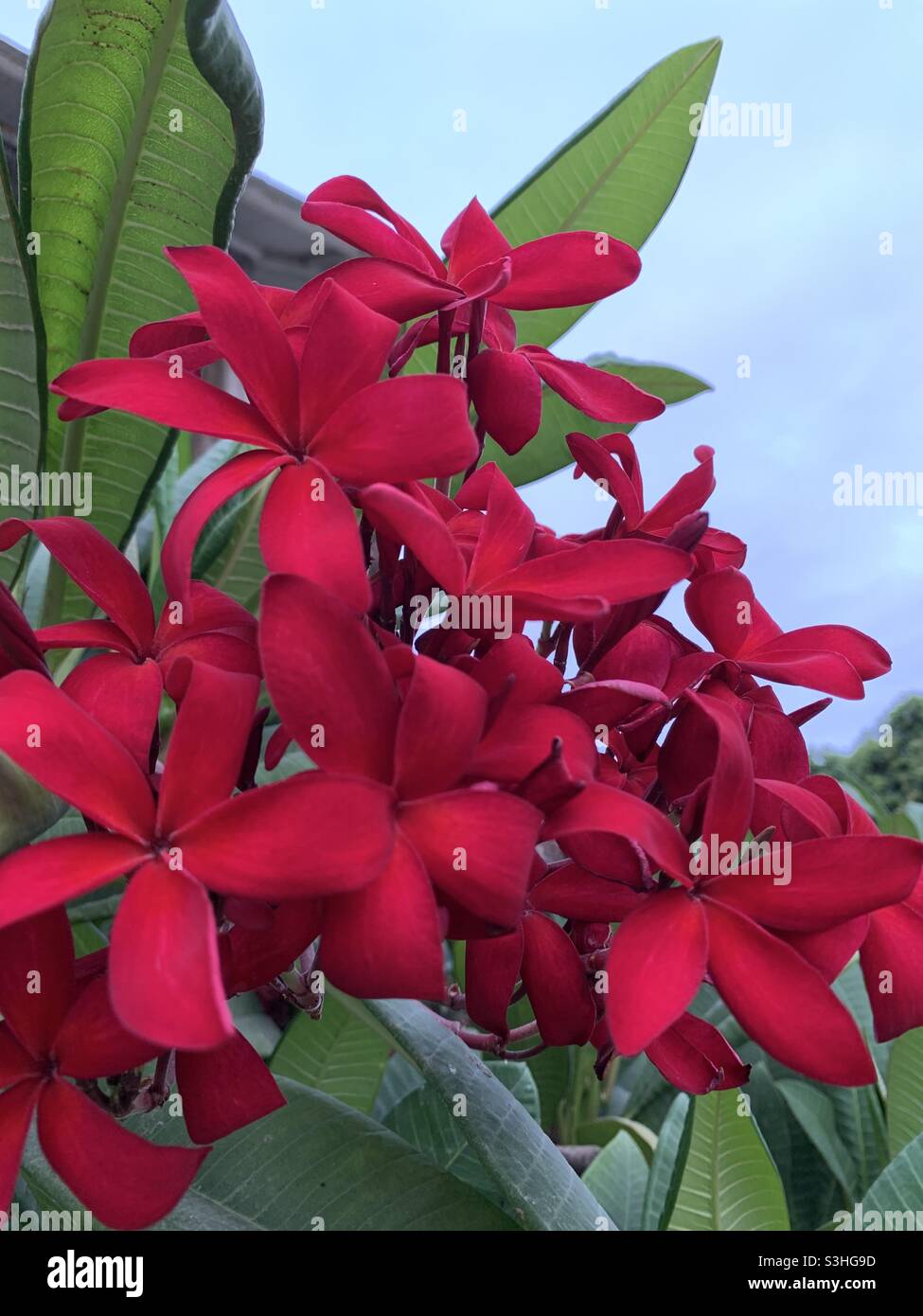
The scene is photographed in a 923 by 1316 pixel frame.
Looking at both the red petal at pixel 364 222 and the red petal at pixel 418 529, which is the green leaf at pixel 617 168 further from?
the red petal at pixel 418 529

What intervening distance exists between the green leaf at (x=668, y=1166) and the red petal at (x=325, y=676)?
0.39 metres

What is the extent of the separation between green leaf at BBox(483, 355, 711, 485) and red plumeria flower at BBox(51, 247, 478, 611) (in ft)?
1.29

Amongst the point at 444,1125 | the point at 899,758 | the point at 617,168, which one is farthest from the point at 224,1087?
the point at 899,758

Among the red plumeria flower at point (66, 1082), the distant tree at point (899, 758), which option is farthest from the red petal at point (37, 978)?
the distant tree at point (899, 758)

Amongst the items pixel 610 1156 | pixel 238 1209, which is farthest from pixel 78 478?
pixel 610 1156

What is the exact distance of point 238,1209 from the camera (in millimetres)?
438

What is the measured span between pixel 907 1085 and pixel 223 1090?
551mm

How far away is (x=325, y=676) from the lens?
259 mm

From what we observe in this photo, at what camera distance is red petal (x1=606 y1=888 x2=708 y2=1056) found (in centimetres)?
25

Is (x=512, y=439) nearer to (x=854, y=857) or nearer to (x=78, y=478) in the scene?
Answer: (x=854, y=857)

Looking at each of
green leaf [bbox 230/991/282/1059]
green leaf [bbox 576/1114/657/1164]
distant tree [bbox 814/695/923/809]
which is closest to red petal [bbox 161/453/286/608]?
green leaf [bbox 230/991/282/1059]

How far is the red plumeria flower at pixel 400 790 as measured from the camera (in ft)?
0.81
